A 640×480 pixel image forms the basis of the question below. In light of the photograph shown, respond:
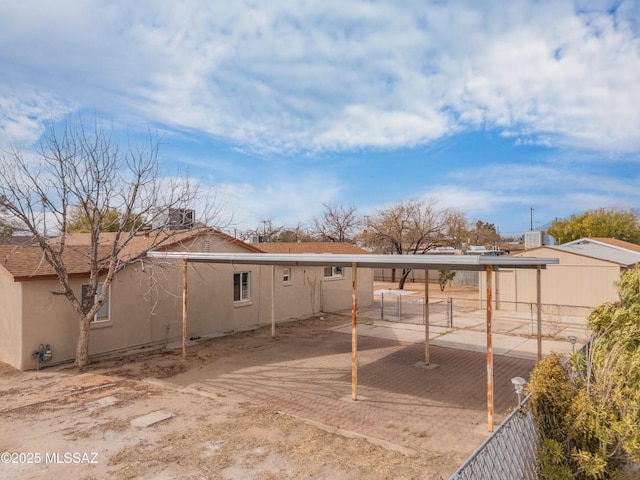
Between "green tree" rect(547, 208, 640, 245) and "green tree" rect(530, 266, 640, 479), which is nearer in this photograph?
"green tree" rect(530, 266, 640, 479)

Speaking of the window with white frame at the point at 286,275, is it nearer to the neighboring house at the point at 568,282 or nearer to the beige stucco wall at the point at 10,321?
the neighboring house at the point at 568,282

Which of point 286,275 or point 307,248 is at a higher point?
point 307,248

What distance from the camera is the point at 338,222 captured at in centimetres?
4241

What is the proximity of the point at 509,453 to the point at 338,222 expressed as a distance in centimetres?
3839

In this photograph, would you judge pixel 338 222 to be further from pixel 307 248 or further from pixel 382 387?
pixel 382 387

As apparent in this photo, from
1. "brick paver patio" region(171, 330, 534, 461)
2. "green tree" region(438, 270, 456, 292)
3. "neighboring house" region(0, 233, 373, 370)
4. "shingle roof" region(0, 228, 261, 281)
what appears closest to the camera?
"brick paver patio" region(171, 330, 534, 461)

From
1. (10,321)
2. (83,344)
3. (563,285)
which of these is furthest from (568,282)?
(10,321)

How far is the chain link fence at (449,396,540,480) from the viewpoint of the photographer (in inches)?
141

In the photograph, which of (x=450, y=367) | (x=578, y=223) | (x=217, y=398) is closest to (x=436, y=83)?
(x=450, y=367)

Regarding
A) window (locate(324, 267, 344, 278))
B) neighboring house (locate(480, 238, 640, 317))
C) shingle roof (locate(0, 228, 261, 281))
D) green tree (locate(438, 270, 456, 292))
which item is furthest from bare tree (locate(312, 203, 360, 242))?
shingle roof (locate(0, 228, 261, 281))

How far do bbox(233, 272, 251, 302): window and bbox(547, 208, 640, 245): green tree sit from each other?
3688 centimetres

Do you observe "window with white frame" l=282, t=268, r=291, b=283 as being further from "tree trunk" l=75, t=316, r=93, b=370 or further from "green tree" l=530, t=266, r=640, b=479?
"green tree" l=530, t=266, r=640, b=479

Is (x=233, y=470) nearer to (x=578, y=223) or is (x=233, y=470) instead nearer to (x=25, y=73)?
(x=25, y=73)

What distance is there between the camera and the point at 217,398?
8250mm
